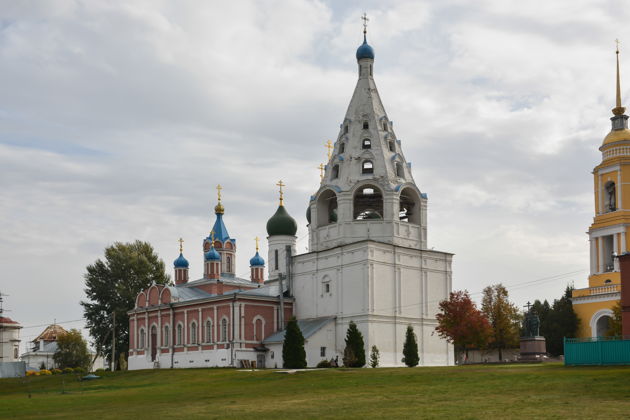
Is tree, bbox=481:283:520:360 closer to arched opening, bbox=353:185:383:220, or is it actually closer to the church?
the church

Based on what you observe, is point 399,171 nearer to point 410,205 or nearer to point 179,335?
point 410,205

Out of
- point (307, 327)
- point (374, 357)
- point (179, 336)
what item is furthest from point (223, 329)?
point (374, 357)

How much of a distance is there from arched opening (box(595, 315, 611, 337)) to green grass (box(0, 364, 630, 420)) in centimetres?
2559

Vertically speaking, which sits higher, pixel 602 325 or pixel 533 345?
pixel 602 325

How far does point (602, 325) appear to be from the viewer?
2212 inches

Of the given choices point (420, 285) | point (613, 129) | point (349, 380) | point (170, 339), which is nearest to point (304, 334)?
point (420, 285)

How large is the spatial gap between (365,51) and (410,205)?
1022 cm

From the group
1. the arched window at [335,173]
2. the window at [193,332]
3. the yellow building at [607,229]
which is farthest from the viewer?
the window at [193,332]

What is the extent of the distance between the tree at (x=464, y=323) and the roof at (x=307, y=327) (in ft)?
22.5

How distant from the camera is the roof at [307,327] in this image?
4956 centimetres

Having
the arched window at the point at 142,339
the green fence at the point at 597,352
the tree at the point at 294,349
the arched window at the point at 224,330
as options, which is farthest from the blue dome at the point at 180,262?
the green fence at the point at 597,352

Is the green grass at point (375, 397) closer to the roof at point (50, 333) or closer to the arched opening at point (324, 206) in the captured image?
the arched opening at point (324, 206)

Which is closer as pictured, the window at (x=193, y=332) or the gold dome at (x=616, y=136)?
the window at (x=193, y=332)

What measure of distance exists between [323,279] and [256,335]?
5631 mm
